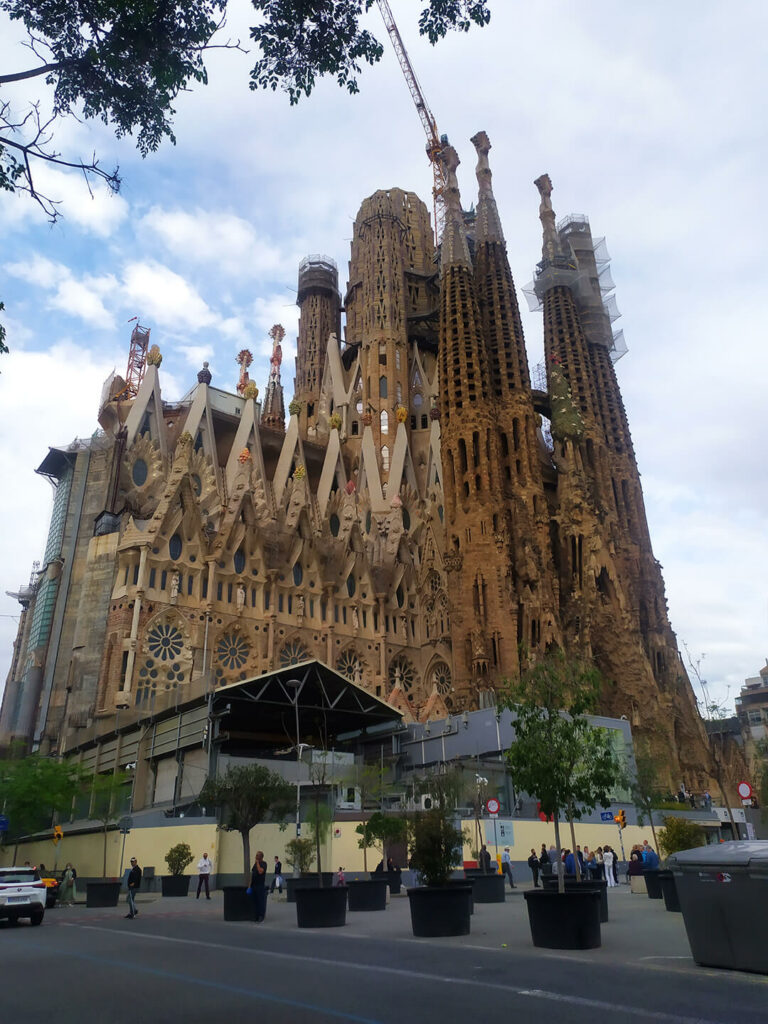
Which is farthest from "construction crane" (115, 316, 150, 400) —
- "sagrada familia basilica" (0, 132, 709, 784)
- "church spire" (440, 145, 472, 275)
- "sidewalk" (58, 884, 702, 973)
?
"sidewalk" (58, 884, 702, 973)

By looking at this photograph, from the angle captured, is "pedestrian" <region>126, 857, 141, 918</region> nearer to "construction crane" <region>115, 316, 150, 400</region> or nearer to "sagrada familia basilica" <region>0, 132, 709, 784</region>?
"sagrada familia basilica" <region>0, 132, 709, 784</region>

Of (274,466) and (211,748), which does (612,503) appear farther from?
(211,748)

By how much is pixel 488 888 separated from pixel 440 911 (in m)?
6.72

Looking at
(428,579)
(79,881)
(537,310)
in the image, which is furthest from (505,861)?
(537,310)

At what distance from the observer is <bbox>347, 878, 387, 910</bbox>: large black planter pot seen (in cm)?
1571

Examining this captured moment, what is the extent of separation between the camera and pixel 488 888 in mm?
16641

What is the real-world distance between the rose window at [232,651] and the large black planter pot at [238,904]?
2698cm

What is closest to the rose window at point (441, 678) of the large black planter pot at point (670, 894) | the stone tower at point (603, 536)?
the stone tower at point (603, 536)

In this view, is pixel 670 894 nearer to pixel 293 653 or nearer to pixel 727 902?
pixel 727 902

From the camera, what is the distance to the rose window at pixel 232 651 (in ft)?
133

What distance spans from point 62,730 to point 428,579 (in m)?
22.4

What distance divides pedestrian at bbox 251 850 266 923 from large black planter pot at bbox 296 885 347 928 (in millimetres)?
1228

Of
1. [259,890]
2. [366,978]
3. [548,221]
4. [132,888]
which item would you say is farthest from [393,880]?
[548,221]

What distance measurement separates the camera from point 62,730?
36.8 meters
